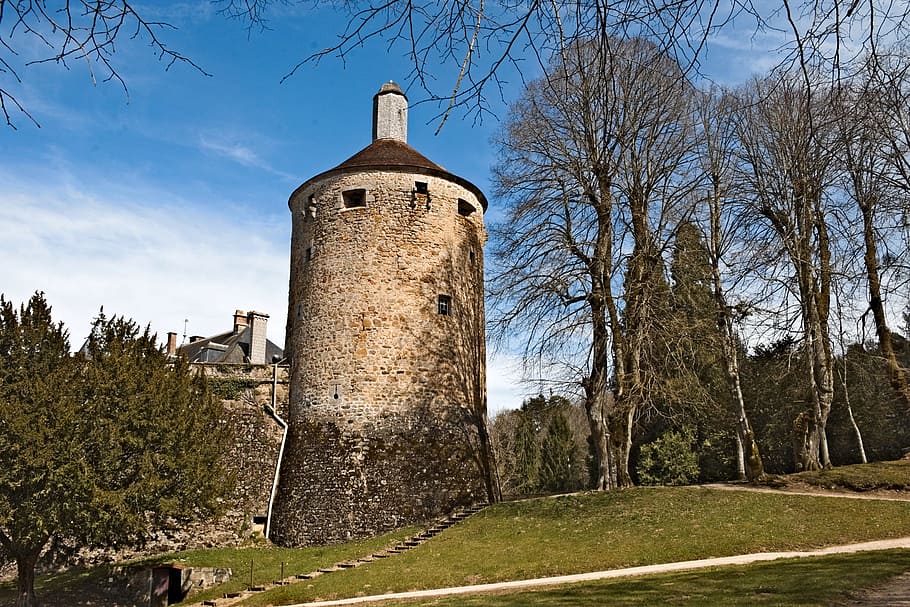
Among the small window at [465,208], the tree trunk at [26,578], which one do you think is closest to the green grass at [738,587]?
the tree trunk at [26,578]

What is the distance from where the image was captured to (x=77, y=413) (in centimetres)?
1404

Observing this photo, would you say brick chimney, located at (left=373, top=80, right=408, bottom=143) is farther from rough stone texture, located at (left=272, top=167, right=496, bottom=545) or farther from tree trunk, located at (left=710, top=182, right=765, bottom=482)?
tree trunk, located at (left=710, top=182, right=765, bottom=482)

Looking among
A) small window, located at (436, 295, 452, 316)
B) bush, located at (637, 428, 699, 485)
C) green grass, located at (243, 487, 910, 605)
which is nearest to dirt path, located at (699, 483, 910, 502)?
green grass, located at (243, 487, 910, 605)

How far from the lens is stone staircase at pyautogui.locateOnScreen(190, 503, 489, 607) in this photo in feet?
45.3

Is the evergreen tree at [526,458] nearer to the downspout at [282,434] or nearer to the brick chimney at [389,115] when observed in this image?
the downspout at [282,434]

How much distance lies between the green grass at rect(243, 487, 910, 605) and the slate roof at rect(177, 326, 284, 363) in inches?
423

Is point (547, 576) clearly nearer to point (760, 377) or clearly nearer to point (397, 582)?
point (397, 582)

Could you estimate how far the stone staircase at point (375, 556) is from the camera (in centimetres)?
1381

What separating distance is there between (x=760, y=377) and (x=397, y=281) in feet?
47.8

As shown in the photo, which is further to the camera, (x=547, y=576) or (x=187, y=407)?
(x=187, y=407)

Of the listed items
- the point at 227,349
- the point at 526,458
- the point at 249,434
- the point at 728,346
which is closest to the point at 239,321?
the point at 227,349

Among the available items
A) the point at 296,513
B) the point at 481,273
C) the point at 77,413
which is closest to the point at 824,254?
the point at 481,273

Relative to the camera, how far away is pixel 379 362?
18938mm

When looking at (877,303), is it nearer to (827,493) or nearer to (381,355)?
(827,493)
